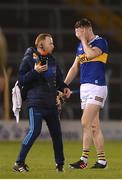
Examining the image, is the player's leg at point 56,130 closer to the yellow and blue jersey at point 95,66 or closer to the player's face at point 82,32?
the yellow and blue jersey at point 95,66

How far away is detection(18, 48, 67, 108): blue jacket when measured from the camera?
31.8 ft

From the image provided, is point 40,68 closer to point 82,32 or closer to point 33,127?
point 33,127

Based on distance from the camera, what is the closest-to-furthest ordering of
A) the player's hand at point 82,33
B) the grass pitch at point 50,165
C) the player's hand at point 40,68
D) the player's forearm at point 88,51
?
the grass pitch at point 50,165
the player's hand at point 40,68
the player's forearm at point 88,51
the player's hand at point 82,33

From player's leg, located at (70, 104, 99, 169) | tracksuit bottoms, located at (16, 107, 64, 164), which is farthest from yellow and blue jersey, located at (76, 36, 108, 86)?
tracksuit bottoms, located at (16, 107, 64, 164)

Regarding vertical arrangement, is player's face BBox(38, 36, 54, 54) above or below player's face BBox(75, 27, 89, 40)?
below

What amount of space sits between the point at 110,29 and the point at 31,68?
56.2 feet

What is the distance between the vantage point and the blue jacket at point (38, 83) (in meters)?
9.68

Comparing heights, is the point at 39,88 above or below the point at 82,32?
below

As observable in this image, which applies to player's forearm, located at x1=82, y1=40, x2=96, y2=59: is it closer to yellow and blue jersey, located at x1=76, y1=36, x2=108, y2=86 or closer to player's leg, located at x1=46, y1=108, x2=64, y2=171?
yellow and blue jersey, located at x1=76, y1=36, x2=108, y2=86

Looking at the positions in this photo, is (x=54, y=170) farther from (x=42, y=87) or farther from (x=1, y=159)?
(x=1, y=159)

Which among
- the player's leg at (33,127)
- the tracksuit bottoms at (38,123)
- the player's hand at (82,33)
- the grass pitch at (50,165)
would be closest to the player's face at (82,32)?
the player's hand at (82,33)

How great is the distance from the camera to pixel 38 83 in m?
9.74

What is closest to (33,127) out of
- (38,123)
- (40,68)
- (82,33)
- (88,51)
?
(38,123)

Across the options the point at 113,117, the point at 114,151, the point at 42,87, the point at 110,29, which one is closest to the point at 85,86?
the point at 42,87
